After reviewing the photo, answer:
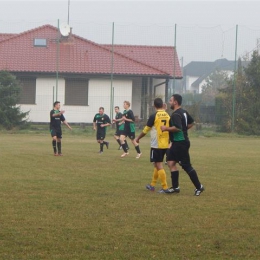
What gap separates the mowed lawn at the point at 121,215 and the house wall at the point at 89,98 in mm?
23436

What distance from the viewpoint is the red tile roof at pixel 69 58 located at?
43156 mm

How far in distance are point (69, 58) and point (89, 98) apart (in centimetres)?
341

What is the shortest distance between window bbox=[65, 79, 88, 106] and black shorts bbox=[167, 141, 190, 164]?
30.1m

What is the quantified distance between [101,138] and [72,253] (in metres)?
16.3

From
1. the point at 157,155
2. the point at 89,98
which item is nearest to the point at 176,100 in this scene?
the point at 157,155

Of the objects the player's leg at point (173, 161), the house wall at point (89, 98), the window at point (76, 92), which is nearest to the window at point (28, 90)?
the house wall at point (89, 98)

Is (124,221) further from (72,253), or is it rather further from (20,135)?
(20,135)

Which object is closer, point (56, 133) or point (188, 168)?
point (188, 168)

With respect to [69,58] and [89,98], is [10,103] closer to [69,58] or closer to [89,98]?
[89,98]

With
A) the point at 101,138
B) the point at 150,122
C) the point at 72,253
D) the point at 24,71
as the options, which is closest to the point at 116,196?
the point at 150,122

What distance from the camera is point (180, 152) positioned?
12383mm

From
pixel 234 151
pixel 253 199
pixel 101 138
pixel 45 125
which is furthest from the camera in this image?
pixel 45 125

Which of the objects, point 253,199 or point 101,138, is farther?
point 101,138

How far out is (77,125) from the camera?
41.5m
